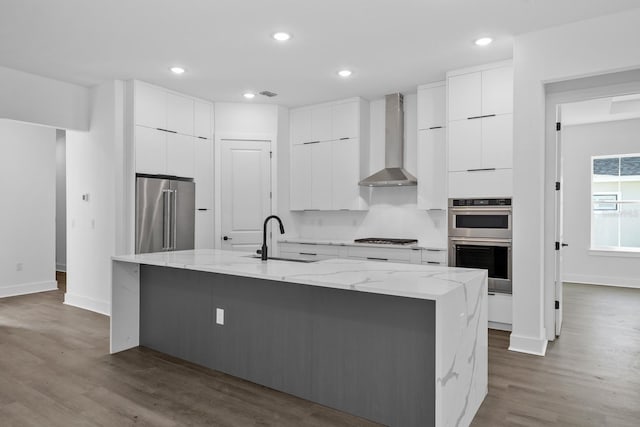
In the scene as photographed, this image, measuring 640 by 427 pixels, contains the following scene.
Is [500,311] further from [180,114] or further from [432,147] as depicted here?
[180,114]

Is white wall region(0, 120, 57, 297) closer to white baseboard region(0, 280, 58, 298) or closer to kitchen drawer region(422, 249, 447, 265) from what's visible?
white baseboard region(0, 280, 58, 298)

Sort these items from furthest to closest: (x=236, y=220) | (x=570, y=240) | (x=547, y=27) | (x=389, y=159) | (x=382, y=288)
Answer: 1. (x=570, y=240)
2. (x=236, y=220)
3. (x=389, y=159)
4. (x=547, y=27)
5. (x=382, y=288)

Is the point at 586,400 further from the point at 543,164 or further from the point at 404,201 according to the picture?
the point at 404,201

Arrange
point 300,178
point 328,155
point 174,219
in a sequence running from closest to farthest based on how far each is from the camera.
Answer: point 174,219, point 328,155, point 300,178

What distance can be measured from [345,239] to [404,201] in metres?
1.09

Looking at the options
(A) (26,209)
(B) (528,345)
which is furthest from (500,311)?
(A) (26,209)

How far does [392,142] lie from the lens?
18.1ft

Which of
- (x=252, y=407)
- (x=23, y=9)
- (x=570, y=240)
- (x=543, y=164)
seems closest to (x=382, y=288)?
(x=252, y=407)

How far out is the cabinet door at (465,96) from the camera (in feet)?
14.7

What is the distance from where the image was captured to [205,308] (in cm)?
331

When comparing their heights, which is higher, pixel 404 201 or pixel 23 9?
pixel 23 9

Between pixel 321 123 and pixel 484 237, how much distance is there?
9.26ft

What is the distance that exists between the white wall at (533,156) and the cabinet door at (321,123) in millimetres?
2738

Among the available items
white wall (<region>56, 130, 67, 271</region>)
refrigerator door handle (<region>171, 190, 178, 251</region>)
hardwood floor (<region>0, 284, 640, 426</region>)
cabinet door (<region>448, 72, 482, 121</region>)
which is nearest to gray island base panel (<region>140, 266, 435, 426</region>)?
hardwood floor (<region>0, 284, 640, 426</region>)
